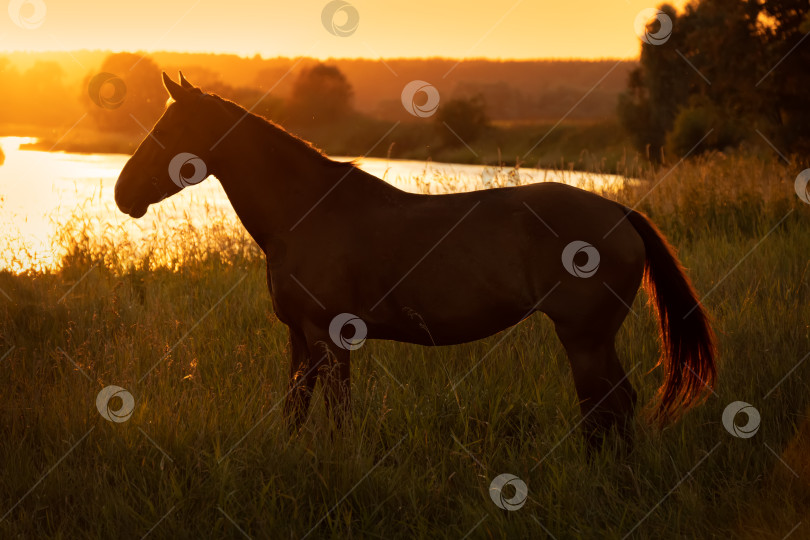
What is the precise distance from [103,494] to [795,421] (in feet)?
12.3

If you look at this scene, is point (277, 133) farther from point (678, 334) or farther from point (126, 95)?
point (678, 334)

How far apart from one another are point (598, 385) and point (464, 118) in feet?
121

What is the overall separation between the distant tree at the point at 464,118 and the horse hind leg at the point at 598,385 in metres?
34.8

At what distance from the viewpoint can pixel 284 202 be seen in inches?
154

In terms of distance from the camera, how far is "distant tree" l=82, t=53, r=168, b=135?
208 inches

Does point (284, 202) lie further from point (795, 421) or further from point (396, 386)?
point (795, 421)

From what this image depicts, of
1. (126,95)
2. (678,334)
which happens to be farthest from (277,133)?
(678,334)

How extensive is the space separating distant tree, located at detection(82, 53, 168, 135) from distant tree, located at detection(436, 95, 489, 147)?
17.2 meters

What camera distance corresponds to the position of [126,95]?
18.3 feet

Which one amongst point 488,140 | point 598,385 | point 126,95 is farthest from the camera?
point 488,140

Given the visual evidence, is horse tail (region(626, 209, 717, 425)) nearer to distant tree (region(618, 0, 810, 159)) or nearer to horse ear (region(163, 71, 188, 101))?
horse ear (region(163, 71, 188, 101))

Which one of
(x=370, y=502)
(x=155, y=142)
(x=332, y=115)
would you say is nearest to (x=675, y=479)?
(x=370, y=502)

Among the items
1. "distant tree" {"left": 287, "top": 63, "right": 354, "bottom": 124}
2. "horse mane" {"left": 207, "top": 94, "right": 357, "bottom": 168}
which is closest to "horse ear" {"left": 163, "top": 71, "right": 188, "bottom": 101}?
"horse mane" {"left": 207, "top": 94, "right": 357, "bottom": 168}

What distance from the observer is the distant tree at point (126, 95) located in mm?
5293
